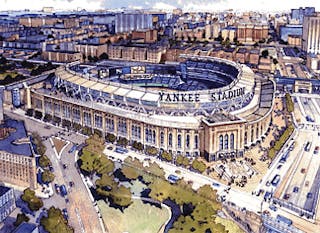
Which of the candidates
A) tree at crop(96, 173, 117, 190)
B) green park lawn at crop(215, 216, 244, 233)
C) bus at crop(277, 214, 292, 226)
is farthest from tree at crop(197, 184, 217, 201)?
tree at crop(96, 173, 117, 190)

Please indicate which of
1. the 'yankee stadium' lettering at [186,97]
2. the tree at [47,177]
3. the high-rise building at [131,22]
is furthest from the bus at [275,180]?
the high-rise building at [131,22]

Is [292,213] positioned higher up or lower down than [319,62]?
lower down

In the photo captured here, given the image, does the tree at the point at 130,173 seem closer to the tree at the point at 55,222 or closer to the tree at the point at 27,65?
the tree at the point at 55,222

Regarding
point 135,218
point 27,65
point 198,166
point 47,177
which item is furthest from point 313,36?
point 47,177

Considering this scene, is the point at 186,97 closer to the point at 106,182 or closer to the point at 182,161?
the point at 182,161

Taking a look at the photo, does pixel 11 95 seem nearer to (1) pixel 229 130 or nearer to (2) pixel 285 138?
(1) pixel 229 130

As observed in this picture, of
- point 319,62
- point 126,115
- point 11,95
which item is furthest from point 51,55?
point 319,62
